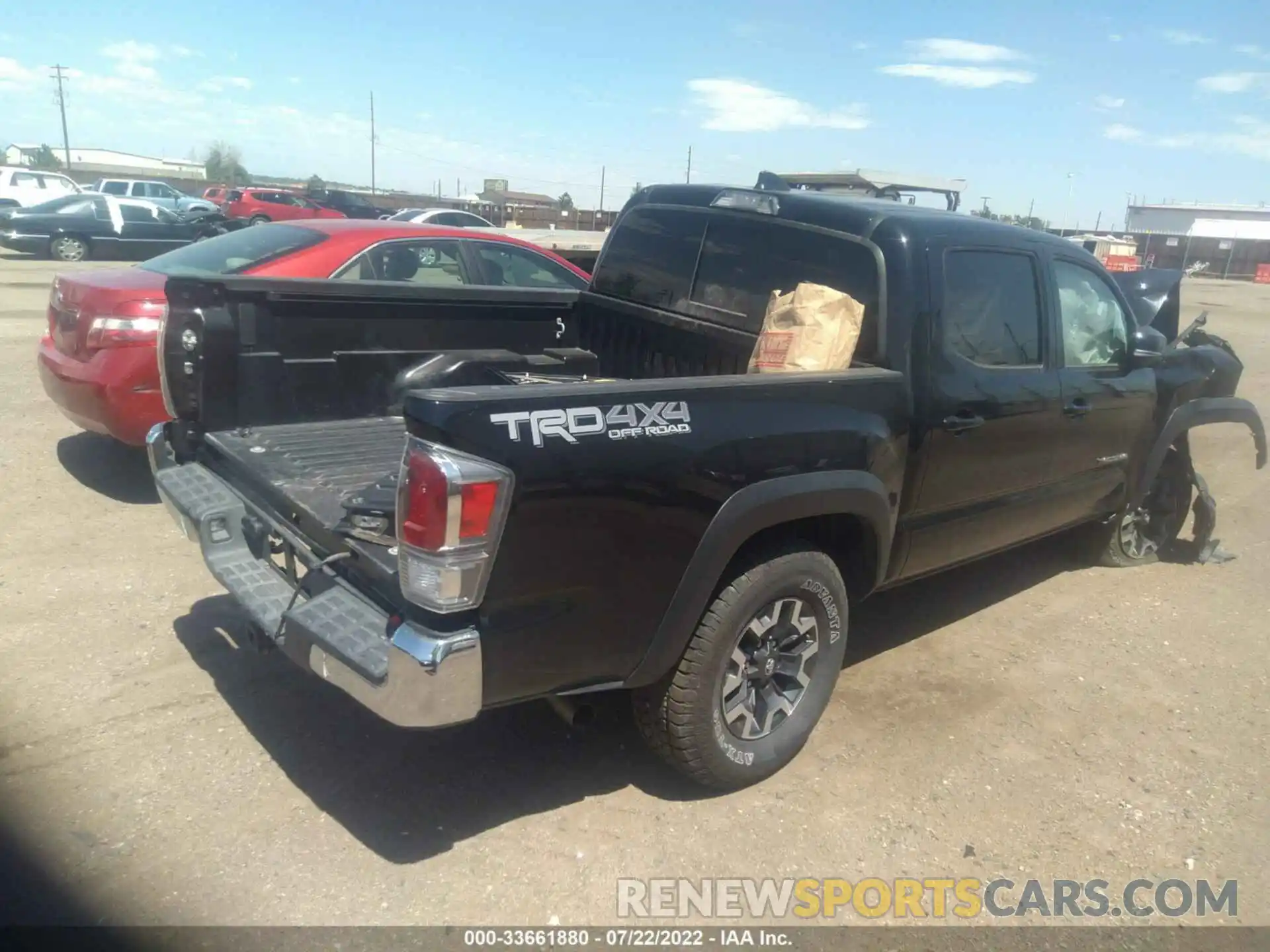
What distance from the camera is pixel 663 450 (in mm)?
2758

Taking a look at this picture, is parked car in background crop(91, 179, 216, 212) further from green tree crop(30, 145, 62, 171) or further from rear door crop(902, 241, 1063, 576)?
green tree crop(30, 145, 62, 171)

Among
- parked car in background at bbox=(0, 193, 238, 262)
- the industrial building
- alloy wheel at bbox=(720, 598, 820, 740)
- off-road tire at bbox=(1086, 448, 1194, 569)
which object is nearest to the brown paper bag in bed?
alloy wheel at bbox=(720, 598, 820, 740)

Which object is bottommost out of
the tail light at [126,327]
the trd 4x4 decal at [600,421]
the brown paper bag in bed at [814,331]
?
the tail light at [126,327]

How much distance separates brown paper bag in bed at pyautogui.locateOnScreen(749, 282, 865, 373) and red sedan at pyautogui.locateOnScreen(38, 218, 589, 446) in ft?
7.51

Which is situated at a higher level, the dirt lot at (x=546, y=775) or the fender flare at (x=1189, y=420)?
the fender flare at (x=1189, y=420)

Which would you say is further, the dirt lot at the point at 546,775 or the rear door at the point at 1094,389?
the rear door at the point at 1094,389

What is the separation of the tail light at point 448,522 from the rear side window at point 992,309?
7.07ft

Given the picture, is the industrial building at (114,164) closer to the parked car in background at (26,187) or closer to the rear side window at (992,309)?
the parked car in background at (26,187)

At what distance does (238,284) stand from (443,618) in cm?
220

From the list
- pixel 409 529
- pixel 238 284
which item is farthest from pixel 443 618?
pixel 238 284

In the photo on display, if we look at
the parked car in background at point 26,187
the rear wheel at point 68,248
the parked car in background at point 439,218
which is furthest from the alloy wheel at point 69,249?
the parked car in background at point 439,218

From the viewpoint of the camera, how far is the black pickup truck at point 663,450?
8.28 feet

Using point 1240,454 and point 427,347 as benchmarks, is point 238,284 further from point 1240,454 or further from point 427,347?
point 1240,454

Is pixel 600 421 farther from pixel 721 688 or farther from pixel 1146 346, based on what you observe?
pixel 1146 346
